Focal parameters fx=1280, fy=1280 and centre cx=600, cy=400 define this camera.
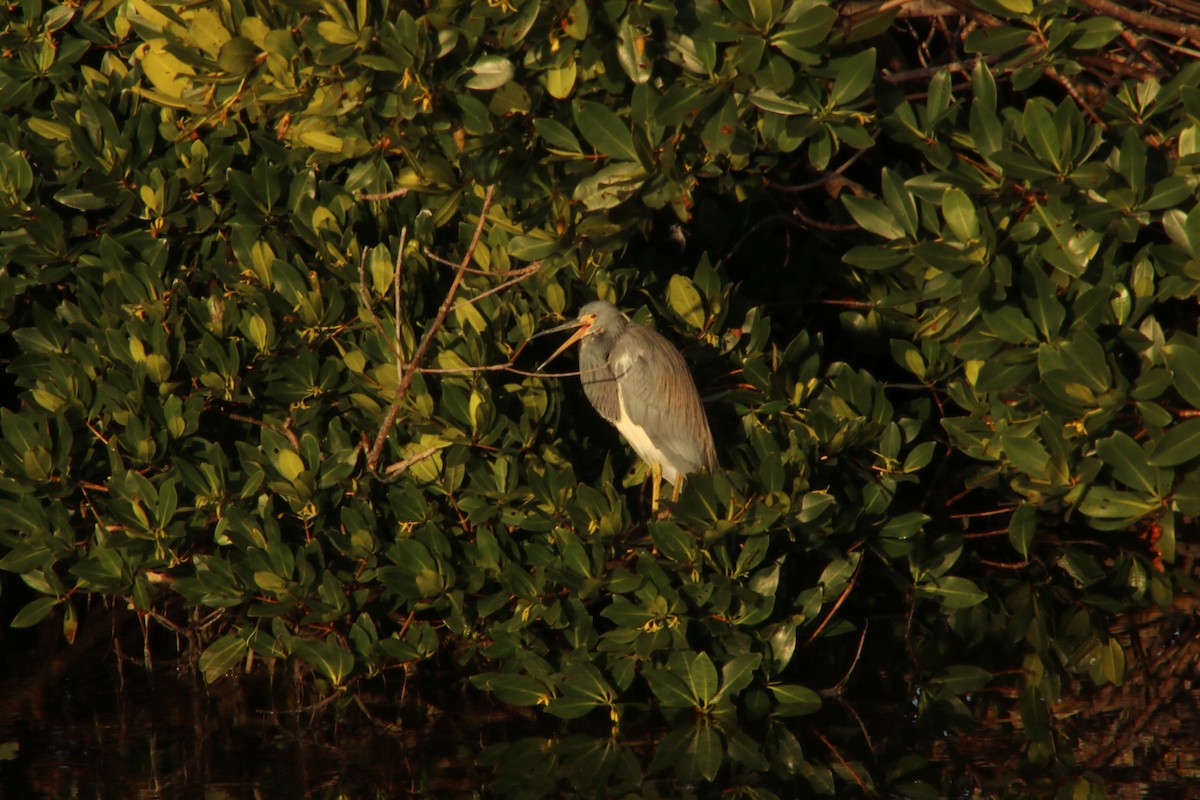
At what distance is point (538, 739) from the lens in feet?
16.1

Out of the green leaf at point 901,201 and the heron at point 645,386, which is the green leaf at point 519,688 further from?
the green leaf at point 901,201

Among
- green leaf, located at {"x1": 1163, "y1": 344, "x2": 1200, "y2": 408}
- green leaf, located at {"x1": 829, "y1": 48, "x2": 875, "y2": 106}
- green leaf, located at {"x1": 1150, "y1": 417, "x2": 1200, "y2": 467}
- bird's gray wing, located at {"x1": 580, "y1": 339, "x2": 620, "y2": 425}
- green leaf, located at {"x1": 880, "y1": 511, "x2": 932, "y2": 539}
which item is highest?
green leaf, located at {"x1": 829, "y1": 48, "x2": 875, "y2": 106}

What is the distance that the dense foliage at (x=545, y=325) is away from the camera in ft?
13.8

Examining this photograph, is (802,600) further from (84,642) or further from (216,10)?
(84,642)

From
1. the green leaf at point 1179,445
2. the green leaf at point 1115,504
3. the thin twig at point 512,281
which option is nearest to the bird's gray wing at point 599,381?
the thin twig at point 512,281

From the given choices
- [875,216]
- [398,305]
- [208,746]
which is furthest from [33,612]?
[875,216]

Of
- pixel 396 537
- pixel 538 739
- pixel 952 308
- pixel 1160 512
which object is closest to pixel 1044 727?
pixel 1160 512

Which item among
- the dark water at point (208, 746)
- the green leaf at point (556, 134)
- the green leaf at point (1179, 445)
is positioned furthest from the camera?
the dark water at point (208, 746)

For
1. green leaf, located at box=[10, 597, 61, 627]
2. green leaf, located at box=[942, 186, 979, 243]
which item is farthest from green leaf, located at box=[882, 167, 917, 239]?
green leaf, located at box=[10, 597, 61, 627]

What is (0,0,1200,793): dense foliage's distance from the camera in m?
4.20

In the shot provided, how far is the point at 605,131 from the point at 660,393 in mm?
1385

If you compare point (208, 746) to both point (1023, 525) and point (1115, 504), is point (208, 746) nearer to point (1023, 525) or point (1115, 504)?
point (1023, 525)

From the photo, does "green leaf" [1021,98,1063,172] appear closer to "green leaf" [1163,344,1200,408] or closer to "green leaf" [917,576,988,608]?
"green leaf" [1163,344,1200,408]

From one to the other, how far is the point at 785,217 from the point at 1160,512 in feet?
7.90
